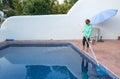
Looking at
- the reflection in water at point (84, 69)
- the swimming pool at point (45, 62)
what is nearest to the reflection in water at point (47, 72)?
the swimming pool at point (45, 62)

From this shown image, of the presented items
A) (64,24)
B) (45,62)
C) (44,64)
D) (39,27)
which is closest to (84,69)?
(44,64)

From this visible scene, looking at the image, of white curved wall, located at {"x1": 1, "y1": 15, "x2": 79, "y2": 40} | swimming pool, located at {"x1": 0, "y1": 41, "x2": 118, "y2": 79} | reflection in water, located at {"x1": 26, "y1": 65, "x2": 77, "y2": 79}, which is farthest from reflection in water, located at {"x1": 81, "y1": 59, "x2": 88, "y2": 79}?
white curved wall, located at {"x1": 1, "y1": 15, "x2": 79, "y2": 40}

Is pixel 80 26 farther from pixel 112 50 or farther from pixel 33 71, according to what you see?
pixel 33 71

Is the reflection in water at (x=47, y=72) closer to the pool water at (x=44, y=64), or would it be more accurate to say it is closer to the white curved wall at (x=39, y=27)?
the pool water at (x=44, y=64)

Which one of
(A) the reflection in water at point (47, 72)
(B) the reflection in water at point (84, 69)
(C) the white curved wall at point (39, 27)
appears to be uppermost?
(C) the white curved wall at point (39, 27)

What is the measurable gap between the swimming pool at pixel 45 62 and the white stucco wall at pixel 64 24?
3.46 feet

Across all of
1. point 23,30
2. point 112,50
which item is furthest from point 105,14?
point 23,30

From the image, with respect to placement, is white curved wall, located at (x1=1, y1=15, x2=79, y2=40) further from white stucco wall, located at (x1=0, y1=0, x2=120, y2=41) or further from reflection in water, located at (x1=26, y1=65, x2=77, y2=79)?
reflection in water, located at (x1=26, y1=65, x2=77, y2=79)

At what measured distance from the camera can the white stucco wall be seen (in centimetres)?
1473

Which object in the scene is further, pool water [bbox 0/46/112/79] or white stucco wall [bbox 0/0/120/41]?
white stucco wall [bbox 0/0/120/41]

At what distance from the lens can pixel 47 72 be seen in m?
9.27

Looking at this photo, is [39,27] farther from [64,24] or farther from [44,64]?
[44,64]

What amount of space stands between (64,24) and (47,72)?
19.9 feet

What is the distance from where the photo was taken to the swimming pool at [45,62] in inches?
348
